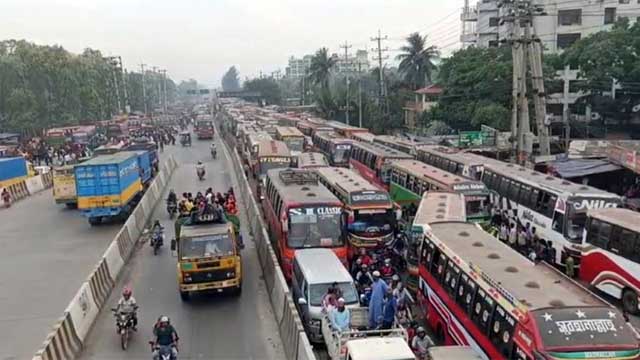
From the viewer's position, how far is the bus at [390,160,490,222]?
2234 cm

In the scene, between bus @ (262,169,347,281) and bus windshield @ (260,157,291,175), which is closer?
bus @ (262,169,347,281)

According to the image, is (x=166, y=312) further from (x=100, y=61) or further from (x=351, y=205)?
(x=100, y=61)

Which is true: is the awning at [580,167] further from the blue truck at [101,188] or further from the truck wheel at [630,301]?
the blue truck at [101,188]

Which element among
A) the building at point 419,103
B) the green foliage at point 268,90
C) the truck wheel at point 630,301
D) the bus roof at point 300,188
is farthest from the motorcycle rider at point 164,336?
the green foliage at point 268,90

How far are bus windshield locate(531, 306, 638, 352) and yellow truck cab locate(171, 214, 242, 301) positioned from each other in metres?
9.87

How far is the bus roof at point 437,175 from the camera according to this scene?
74.8 feet

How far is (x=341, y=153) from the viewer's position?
133 feet

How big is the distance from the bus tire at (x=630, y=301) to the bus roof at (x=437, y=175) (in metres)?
7.19

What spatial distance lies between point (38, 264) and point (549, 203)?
59.5ft

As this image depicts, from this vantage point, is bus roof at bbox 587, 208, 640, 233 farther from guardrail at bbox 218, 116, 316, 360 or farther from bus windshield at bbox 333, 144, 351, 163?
bus windshield at bbox 333, 144, 351, 163

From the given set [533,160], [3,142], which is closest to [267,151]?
[533,160]

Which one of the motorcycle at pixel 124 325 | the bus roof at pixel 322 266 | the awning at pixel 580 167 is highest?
the awning at pixel 580 167

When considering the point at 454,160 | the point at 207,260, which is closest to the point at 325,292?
the point at 207,260

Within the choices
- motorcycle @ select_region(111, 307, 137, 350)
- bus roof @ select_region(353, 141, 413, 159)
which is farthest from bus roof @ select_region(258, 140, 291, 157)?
motorcycle @ select_region(111, 307, 137, 350)
